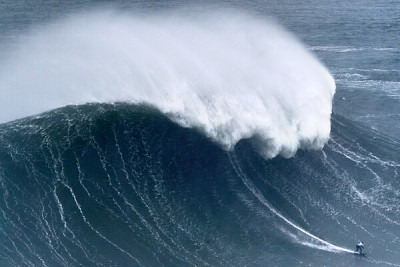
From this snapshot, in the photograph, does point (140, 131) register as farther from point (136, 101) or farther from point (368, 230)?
point (368, 230)

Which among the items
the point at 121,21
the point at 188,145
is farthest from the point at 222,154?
the point at 121,21

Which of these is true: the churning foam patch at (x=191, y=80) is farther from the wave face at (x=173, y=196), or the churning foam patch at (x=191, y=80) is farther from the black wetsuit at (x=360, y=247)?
the black wetsuit at (x=360, y=247)

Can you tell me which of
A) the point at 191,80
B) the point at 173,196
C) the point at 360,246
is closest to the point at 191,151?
the point at 173,196

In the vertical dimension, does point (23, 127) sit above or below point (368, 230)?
above

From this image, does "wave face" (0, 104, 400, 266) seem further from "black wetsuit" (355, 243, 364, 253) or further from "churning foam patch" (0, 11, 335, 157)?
"churning foam patch" (0, 11, 335, 157)

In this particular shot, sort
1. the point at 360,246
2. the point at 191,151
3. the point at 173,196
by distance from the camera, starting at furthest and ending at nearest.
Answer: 1. the point at 191,151
2. the point at 173,196
3. the point at 360,246


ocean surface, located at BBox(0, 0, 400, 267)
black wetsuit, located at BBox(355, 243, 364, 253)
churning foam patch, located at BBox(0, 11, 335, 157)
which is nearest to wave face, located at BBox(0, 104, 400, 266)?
ocean surface, located at BBox(0, 0, 400, 267)

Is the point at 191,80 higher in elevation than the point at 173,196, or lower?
higher

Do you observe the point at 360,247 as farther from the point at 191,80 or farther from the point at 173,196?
the point at 191,80
